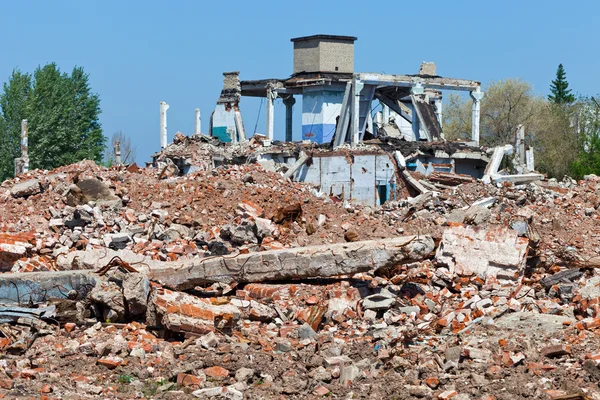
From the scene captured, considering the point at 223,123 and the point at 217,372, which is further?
the point at 223,123

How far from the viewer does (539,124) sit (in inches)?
1721

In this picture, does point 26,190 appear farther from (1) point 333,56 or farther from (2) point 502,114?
(2) point 502,114

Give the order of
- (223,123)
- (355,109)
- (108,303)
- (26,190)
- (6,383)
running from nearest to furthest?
(6,383) < (108,303) < (26,190) < (355,109) < (223,123)

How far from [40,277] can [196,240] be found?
4070 millimetres

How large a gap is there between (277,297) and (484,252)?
3.14 meters

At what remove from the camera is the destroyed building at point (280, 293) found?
29.5 feet

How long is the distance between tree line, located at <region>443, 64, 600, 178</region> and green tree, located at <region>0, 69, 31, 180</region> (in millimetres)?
21794

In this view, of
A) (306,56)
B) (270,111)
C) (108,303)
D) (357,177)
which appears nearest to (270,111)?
(270,111)

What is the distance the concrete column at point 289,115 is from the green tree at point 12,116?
52.2 ft

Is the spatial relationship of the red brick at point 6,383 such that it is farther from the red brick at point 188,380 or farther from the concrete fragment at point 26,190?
the concrete fragment at point 26,190

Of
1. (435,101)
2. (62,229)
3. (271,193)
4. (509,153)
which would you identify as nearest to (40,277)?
(62,229)

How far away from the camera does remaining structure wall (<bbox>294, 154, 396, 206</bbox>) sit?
24.5m

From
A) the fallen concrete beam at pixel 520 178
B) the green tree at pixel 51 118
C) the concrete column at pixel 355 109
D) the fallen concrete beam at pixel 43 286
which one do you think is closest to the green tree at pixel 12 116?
the green tree at pixel 51 118

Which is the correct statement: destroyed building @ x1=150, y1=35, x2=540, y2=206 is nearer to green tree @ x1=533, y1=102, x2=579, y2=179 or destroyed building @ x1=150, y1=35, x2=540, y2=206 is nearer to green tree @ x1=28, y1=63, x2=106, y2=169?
green tree @ x1=533, y1=102, x2=579, y2=179
